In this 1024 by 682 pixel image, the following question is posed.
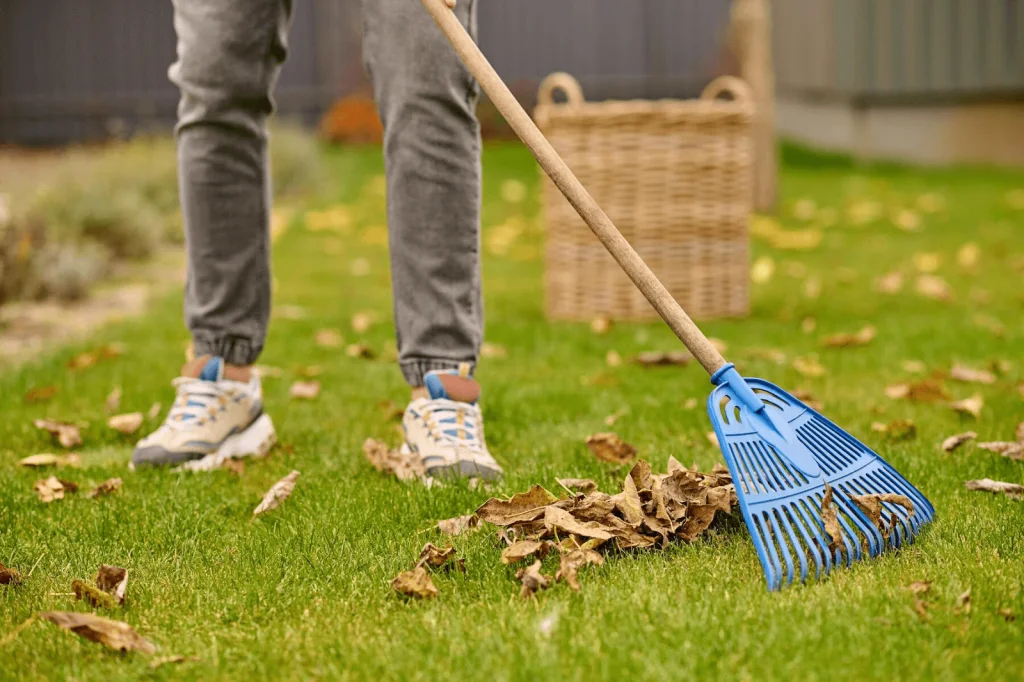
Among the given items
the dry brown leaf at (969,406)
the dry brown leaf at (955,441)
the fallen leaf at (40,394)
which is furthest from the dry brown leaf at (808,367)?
the fallen leaf at (40,394)

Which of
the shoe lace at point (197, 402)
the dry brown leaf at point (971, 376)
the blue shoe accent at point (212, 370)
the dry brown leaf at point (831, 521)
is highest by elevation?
the blue shoe accent at point (212, 370)

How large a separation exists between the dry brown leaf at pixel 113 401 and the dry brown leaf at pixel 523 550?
4.75 ft

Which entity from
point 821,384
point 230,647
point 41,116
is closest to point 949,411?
point 821,384

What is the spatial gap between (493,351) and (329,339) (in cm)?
53

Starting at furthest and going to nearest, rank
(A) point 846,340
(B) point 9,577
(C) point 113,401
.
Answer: (A) point 846,340, (C) point 113,401, (B) point 9,577

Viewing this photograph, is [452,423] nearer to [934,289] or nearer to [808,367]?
[808,367]

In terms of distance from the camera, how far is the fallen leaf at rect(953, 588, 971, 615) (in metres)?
1.46

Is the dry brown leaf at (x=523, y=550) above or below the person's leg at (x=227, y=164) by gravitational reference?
below

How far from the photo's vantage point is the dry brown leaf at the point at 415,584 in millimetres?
1573

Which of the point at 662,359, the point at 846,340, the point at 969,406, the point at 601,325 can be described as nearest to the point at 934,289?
the point at 846,340

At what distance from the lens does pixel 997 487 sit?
→ 78.0 inches

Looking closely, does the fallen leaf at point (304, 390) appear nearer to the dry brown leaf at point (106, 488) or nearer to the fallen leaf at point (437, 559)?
the dry brown leaf at point (106, 488)

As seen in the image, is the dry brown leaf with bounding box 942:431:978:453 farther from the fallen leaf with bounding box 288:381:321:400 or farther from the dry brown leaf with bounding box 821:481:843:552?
the fallen leaf with bounding box 288:381:321:400

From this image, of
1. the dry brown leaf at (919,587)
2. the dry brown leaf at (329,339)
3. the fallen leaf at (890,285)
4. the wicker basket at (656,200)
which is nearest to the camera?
the dry brown leaf at (919,587)
